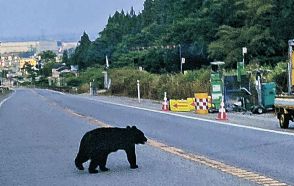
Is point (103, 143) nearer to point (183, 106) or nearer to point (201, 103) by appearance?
point (201, 103)

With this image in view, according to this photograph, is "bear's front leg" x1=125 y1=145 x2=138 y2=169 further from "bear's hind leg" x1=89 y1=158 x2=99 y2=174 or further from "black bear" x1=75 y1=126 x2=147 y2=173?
"bear's hind leg" x1=89 y1=158 x2=99 y2=174

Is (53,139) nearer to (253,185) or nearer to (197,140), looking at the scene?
(197,140)

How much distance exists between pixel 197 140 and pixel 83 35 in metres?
163


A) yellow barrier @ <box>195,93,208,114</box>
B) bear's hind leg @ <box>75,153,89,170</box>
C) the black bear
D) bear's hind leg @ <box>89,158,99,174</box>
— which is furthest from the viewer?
yellow barrier @ <box>195,93,208,114</box>

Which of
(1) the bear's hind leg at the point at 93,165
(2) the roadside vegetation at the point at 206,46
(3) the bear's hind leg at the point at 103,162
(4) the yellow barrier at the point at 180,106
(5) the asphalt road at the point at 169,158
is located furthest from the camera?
(2) the roadside vegetation at the point at 206,46

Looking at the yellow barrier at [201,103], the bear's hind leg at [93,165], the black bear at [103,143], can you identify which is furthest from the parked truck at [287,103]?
the yellow barrier at [201,103]

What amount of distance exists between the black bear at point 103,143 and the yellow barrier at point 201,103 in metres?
18.6

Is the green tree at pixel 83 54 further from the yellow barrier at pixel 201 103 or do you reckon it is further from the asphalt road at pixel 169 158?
the asphalt road at pixel 169 158

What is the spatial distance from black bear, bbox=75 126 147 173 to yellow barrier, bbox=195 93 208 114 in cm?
1856

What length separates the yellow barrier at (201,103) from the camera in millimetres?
30480

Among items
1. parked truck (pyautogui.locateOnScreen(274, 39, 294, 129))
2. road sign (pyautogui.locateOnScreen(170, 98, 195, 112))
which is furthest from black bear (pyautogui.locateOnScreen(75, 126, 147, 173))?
road sign (pyautogui.locateOnScreen(170, 98, 195, 112))

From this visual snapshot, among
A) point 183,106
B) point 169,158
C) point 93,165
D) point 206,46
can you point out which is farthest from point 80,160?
point 206,46

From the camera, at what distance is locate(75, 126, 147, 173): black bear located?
1157cm

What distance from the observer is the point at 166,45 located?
76.4m
